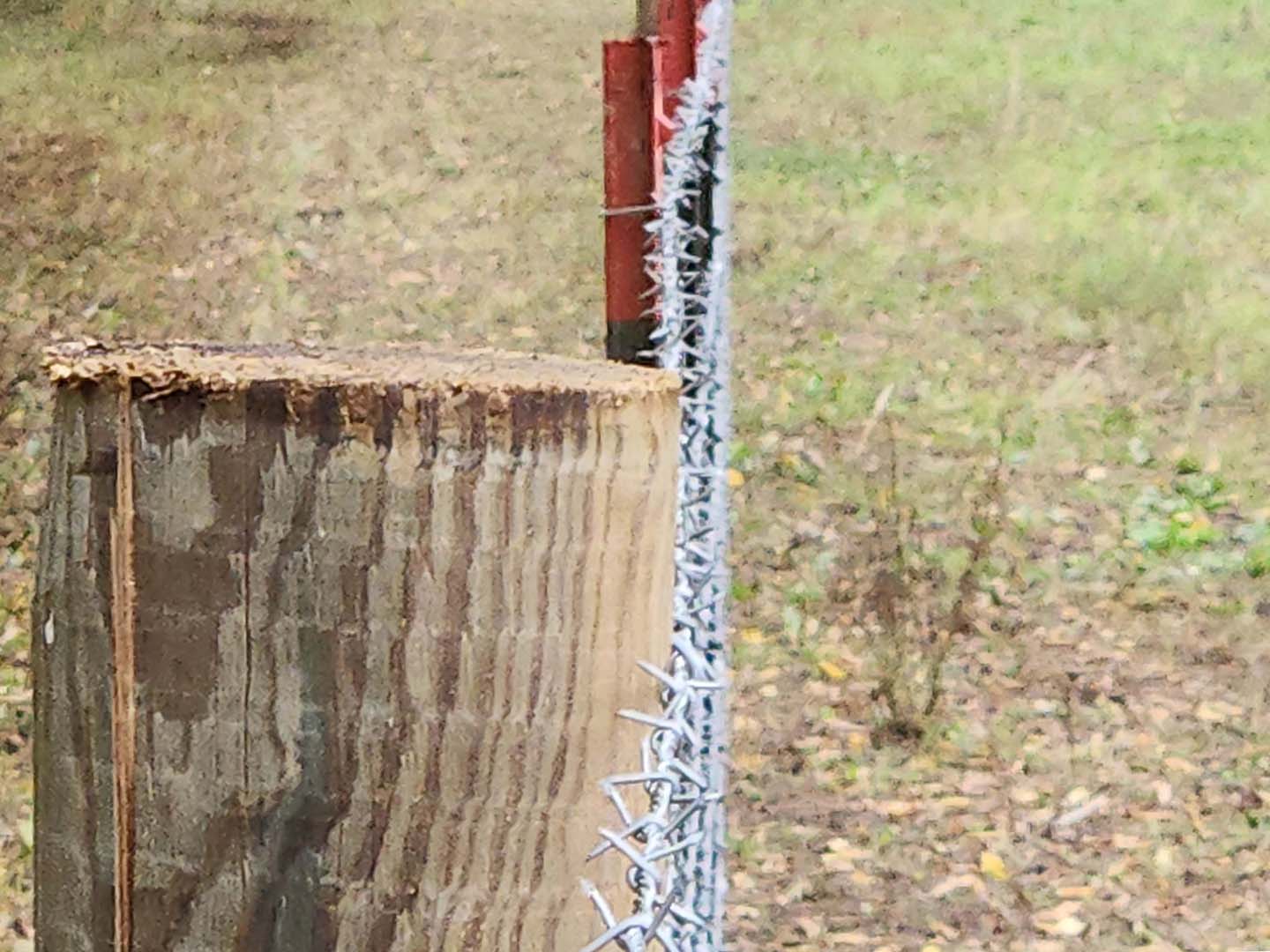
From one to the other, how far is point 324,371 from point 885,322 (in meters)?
7.24

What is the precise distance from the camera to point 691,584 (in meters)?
1.61

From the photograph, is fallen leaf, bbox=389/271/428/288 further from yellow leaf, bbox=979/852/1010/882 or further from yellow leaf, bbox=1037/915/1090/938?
yellow leaf, bbox=1037/915/1090/938

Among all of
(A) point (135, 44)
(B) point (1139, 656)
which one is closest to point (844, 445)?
(B) point (1139, 656)

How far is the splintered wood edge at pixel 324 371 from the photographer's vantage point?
83 cm

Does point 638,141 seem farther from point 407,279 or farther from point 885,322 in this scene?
point 407,279

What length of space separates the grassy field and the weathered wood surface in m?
3.24

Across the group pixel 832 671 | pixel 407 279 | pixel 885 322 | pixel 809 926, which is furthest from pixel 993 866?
pixel 407 279

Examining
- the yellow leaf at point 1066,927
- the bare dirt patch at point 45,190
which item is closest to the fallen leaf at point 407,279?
the bare dirt patch at point 45,190

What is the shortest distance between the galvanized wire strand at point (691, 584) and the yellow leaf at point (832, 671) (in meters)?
2.83

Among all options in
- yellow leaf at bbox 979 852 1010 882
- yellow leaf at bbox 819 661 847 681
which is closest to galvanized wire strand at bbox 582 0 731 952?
yellow leaf at bbox 979 852 1010 882

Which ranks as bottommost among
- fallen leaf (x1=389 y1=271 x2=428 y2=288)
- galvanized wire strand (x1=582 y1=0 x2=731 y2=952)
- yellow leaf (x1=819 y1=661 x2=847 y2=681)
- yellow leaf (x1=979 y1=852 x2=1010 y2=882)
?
yellow leaf (x1=979 y1=852 x2=1010 y2=882)

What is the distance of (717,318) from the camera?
217cm

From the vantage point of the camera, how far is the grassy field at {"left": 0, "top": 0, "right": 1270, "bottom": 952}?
14.5ft

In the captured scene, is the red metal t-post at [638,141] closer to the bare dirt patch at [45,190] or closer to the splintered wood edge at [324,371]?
the splintered wood edge at [324,371]
